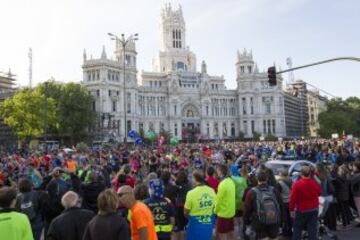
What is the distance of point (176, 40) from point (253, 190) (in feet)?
390

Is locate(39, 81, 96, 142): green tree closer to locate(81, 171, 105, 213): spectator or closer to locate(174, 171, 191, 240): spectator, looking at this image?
locate(81, 171, 105, 213): spectator

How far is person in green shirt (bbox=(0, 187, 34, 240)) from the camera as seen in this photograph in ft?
17.3

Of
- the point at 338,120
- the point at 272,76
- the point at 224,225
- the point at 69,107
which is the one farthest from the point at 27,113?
the point at 338,120

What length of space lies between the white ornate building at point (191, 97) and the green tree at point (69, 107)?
26588 millimetres

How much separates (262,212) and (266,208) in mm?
102

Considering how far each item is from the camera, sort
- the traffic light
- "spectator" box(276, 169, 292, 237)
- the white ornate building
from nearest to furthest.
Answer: "spectator" box(276, 169, 292, 237) < the traffic light < the white ornate building

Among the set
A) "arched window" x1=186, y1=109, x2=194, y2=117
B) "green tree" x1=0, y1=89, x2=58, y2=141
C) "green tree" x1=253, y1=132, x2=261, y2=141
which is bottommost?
"green tree" x1=253, y1=132, x2=261, y2=141

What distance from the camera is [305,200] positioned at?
9.41m

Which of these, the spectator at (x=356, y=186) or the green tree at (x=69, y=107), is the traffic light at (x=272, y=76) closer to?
the spectator at (x=356, y=186)

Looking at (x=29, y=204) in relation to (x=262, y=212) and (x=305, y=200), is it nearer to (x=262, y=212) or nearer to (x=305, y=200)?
(x=262, y=212)

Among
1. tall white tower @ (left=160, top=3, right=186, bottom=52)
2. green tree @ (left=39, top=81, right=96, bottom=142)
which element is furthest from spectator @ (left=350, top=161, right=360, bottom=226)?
tall white tower @ (left=160, top=3, right=186, bottom=52)

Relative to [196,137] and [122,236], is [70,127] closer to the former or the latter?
[196,137]

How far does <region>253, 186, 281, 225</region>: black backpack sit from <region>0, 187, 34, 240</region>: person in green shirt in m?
4.04

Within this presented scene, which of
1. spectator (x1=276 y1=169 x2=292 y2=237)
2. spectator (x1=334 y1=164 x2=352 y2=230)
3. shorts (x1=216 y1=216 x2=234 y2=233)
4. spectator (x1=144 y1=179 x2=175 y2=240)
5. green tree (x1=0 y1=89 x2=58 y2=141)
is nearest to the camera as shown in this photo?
spectator (x1=144 y1=179 x2=175 y2=240)
